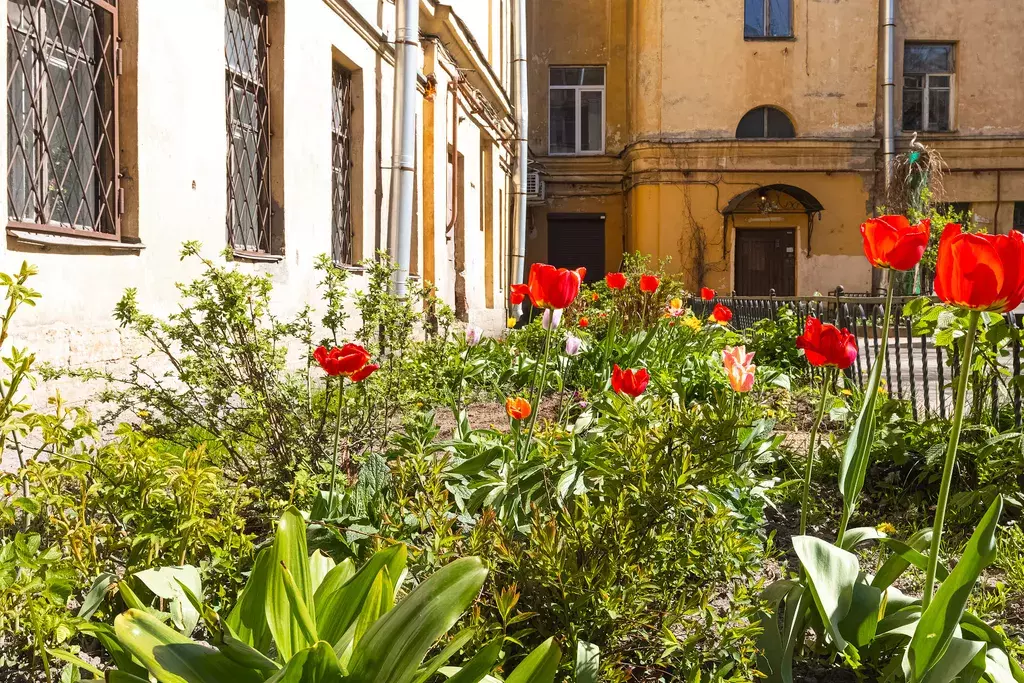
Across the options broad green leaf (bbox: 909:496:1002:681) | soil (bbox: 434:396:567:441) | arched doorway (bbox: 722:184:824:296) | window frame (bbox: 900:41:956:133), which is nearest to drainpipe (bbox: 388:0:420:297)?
soil (bbox: 434:396:567:441)

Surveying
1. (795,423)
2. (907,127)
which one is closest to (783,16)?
(907,127)

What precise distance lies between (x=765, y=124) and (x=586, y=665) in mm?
16288

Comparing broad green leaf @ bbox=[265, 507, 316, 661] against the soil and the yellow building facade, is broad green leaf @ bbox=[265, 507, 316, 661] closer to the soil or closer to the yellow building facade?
the soil

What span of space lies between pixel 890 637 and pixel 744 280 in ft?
50.3

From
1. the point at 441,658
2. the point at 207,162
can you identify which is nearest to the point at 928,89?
the point at 207,162

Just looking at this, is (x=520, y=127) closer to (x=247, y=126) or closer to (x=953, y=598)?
(x=247, y=126)

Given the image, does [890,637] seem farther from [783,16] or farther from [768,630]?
[783,16]

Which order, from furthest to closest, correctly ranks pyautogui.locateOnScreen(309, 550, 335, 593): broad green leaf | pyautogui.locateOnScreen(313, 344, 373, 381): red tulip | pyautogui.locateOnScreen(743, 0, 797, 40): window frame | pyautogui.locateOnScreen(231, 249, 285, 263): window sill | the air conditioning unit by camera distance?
the air conditioning unit < pyautogui.locateOnScreen(743, 0, 797, 40): window frame < pyautogui.locateOnScreen(231, 249, 285, 263): window sill < pyautogui.locateOnScreen(313, 344, 373, 381): red tulip < pyautogui.locateOnScreen(309, 550, 335, 593): broad green leaf

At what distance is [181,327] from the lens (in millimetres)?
3049

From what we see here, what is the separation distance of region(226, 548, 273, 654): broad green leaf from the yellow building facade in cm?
1520

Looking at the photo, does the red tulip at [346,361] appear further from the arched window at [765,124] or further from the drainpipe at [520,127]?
the arched window at [765,124]

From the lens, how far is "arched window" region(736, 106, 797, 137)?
54.9 ft

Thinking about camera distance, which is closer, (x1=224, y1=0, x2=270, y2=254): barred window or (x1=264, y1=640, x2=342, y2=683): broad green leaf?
(x1=264, y1=640, x2=342, y2=683): broad green leaf

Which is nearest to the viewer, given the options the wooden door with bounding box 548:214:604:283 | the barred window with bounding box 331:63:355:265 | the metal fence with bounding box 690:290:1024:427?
the metal fence with bounding box 690:290:1024:427
